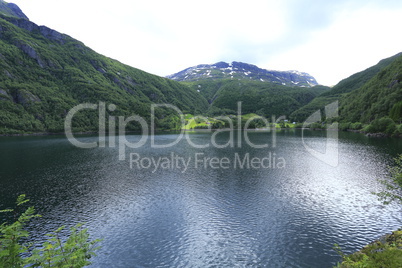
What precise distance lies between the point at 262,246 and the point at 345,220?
56.0ft

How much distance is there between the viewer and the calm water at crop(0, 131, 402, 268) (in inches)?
1062

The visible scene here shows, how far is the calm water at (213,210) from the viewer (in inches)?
1062

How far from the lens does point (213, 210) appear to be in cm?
3916

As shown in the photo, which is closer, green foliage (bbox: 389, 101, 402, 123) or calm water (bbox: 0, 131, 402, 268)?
calm water (bbox: 0, 131, 402, 268)

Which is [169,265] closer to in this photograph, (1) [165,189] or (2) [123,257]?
(2) [123,257]

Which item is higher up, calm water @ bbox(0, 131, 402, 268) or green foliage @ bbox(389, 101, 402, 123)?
green foliage @ bbox(389, 101, 402, 123)

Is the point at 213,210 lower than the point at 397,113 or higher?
lower

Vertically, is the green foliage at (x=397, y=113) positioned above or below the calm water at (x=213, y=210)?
above

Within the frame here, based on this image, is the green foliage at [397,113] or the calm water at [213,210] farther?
the green foliage at [397,113]

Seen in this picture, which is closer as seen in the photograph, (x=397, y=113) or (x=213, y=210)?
(x=213, y=210)

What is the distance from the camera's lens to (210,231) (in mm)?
31953

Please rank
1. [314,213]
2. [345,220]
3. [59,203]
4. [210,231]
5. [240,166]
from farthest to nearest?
1. [240,166]
2. [59,203]
3. [314,213]
4. [345,220]
5. [210,231]

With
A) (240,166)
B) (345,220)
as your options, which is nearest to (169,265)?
(345,220)

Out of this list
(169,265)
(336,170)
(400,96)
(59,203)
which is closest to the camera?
(169,265)
